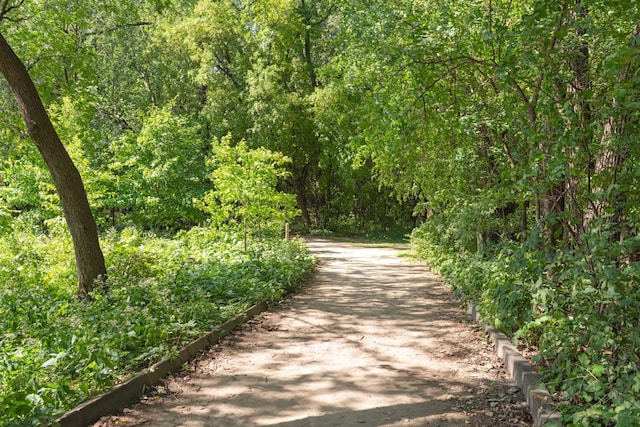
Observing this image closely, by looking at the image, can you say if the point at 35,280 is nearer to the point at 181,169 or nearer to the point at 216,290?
the point at 216,290

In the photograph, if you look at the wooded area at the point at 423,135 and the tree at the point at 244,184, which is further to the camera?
the tree at the point at 244,184

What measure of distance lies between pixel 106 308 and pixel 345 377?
392 cm

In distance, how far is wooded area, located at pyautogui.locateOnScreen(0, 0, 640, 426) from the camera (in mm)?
4719

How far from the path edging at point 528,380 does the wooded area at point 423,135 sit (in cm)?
14

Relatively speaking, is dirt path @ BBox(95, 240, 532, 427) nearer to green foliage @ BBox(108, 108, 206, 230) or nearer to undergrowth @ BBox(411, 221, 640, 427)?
undergrowth @ BBox(411, 221, 640, 427)

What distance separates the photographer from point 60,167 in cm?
930

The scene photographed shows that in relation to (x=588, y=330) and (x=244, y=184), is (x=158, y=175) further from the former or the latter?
(x=588, y=330)

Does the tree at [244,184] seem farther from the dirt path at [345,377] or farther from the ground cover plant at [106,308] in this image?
the dirt path at [345,377]

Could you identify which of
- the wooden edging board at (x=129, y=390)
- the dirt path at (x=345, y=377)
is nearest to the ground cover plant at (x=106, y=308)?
the wooden edging board at (x=129, y=390)

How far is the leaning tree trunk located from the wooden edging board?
315 centimetres

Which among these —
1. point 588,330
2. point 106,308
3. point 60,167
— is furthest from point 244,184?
point 588,330

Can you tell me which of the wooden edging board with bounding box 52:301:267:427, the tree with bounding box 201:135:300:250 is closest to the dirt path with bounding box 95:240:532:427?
the wooden edging board with bounding box 52:301:267:427

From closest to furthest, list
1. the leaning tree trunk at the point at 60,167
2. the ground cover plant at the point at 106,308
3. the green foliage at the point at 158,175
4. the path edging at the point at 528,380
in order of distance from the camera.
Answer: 1. the path edging at the point at 528,380
2. the ground cover plant at the point at 106,308
3. the leaning tree trunk at the point at 60,167
4. the green foliage at the point at 158,175

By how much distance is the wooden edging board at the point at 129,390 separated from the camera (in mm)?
4645
